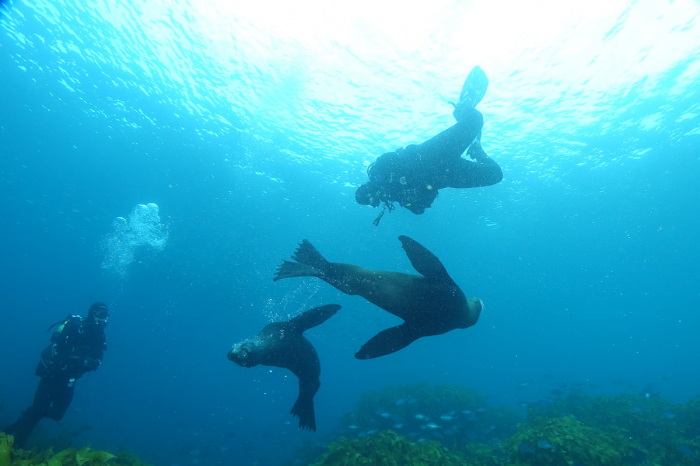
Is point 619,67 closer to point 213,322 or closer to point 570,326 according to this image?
point 213,322

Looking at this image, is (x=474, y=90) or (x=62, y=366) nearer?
(x=474, y=90)

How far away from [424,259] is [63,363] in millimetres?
11273

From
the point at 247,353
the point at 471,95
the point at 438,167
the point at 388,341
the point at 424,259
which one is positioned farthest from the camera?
the point at 471,95

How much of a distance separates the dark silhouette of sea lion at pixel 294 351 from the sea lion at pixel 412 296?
52.3 inches

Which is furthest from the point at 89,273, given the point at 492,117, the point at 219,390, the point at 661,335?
the point at 661,335

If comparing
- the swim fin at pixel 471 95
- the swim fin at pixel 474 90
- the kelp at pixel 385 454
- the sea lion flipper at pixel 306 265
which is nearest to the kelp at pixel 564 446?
the kelp at pixel 385 454

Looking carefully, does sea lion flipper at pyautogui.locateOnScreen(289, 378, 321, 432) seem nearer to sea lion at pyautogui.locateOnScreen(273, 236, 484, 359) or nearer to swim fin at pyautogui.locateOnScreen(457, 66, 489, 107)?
sea lion at pyautogui.locateOnScreen(273, 236, 484, 359)

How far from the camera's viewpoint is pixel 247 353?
452 cm

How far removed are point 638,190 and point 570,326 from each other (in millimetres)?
88904

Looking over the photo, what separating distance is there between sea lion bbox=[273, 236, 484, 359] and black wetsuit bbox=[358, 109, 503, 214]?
2041 millimetres

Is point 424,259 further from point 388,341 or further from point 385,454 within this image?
point 385,454

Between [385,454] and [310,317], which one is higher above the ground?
[310,317]

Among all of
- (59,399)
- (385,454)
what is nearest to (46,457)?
(59,399)

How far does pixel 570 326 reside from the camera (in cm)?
9381
